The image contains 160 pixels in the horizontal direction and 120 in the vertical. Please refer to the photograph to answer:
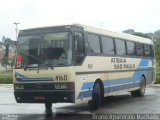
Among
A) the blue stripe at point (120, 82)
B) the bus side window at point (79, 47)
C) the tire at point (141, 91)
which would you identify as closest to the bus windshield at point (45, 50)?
the bus side window at point (79, 47)

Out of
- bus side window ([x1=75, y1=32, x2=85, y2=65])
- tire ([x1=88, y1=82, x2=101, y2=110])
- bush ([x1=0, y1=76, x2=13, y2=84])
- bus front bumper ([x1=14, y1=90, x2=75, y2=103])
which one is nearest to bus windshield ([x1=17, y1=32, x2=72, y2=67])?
bus side window ([x1=75, y1=32, x2=85, y2=65])

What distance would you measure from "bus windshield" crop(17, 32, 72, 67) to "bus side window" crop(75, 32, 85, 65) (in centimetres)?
31

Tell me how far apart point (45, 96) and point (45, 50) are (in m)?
1.48

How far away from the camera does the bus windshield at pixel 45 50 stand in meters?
14.5

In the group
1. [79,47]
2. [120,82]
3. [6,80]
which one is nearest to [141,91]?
[120,82]

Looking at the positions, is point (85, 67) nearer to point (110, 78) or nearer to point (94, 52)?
point (94, 52)

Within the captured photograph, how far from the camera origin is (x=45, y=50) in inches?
580

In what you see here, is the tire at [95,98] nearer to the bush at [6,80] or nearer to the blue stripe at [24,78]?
the blue stripe at [24,78]

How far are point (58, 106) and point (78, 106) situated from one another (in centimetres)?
80

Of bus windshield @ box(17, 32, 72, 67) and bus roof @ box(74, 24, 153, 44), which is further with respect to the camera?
bus roof @ box(74, 24, 153, 44)

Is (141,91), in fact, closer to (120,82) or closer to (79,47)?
(120,82)

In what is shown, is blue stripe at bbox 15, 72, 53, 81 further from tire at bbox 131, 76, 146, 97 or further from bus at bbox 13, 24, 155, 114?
tire at bbox 131, 76, 146, 97

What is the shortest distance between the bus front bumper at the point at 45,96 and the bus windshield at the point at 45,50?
2.88 ft

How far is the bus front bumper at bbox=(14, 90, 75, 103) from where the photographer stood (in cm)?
1431
